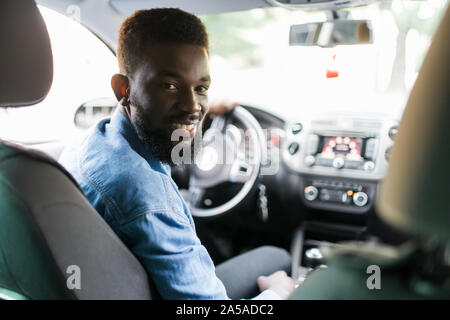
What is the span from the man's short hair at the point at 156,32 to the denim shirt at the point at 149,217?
11.7 inches

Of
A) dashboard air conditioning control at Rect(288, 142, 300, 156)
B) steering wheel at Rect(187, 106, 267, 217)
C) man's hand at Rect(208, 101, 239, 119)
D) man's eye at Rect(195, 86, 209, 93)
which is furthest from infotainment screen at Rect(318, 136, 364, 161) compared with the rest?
man's eye at Rect(195, 86, 209, 93)

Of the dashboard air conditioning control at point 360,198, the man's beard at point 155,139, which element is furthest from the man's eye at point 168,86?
the dashboard air conditioning control at point 360,198

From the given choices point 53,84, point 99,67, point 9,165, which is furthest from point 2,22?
point 99,67

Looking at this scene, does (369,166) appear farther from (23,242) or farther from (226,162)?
(23,242)

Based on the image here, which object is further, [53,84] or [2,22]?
[53,84]

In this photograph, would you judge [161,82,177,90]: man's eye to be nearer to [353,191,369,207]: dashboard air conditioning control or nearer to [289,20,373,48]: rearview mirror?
[289,20,373,48]: rearview mirror

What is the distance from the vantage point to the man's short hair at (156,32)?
132 centimetres

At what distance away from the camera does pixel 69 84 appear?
96.9 inches

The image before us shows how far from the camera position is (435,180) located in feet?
1.80

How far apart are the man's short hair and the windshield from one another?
0.16m

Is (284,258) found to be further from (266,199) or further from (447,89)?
(447,89)

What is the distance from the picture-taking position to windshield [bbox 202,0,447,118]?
1.83 m

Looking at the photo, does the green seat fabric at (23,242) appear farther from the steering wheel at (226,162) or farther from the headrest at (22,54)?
the steering wheel at (226,162)

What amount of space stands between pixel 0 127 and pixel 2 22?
2.27 feet
